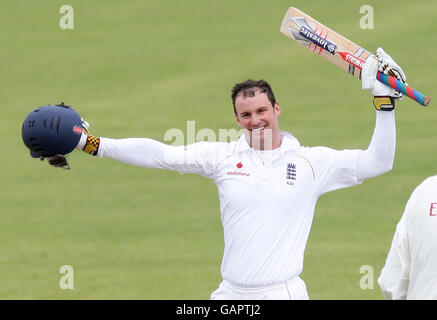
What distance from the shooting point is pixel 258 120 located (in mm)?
6586

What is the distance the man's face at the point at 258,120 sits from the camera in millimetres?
6598

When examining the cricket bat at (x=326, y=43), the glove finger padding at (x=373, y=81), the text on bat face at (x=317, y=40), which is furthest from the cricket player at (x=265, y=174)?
the text on bat face at (x=317, y=40)

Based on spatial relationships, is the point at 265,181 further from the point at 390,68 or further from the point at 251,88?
the point at 390,68

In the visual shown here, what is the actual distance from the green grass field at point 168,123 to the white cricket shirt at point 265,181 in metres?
5.08

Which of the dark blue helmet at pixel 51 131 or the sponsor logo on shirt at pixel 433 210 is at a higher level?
the dark blue helmet at pixel 51 131

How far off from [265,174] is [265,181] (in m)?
0.05

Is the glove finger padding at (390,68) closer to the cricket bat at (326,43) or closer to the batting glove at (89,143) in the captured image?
the cricket bat at (326,43)

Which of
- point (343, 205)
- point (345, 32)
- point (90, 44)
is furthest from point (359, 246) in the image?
point (90, 44)

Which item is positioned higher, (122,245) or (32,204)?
(32,204)

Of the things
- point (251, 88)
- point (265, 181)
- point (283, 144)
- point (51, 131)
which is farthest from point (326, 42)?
point (51, 131)

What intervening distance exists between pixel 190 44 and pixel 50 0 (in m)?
5.09

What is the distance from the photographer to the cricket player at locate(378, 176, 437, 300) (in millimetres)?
5004
